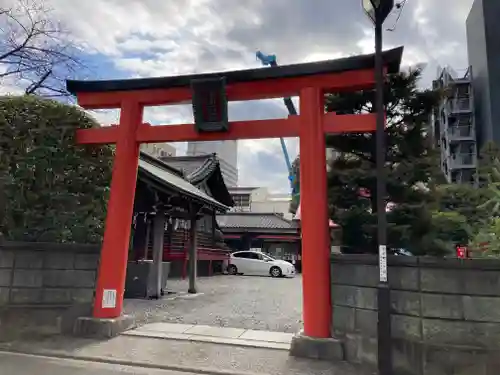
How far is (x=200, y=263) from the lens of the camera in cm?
2086

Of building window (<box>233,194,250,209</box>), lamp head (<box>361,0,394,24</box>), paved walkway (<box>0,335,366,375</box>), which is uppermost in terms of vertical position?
building window (<box>233,194,250,209</box>)

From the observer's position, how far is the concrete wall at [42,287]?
6.66 m

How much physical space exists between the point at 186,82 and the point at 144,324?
4679mm

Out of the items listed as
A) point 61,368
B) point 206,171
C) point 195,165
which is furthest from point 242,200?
point 61,368

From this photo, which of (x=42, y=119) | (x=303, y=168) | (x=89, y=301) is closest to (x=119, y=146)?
(x=42, y=119)

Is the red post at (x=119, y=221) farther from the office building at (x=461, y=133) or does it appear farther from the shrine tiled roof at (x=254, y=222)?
the office building at (x=461, y=133)

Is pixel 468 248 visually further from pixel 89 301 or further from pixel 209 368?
pixel 89 301

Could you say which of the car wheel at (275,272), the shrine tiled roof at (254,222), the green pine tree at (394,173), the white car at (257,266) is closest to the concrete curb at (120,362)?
the green pine tree at (394,173)

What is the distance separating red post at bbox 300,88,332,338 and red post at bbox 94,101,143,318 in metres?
3.16

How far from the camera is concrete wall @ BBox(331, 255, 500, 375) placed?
Answer: 183 inches

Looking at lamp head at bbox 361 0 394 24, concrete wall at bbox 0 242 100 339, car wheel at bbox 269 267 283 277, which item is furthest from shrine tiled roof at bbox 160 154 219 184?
lamp head at bbox 361 0 394 24

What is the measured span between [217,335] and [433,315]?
3.68 meters

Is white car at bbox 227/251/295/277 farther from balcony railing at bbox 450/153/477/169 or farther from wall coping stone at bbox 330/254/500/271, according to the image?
balcony railing at bbox 450/153/477/169

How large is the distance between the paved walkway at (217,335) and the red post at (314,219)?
0.86 meters
